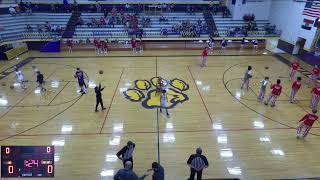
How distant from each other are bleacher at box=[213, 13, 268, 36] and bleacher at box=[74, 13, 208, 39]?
5.60ft

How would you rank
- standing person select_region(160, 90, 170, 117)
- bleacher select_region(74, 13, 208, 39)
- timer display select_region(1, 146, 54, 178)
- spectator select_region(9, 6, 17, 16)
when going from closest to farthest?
timer display select_region(1, 146, 54, 178) → standing person select_region(160, 90, 170, 117) → bleacher select_region(74, 13, 208, 39) → spectator select_region(9, 6, 17, 16)

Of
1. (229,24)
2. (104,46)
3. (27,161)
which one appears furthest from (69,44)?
(27,161)

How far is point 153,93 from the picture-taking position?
1296 centimetres

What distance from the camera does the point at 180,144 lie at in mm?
8758

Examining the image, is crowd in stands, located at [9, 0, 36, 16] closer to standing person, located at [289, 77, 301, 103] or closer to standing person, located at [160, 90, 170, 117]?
standing person, located at [160, 90, 170, 117]

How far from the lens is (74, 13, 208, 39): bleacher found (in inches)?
894

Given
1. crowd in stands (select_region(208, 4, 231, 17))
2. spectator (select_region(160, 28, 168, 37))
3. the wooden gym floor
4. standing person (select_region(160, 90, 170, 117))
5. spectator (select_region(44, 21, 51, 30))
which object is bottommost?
the wooden gym floor

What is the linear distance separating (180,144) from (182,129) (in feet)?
3.44

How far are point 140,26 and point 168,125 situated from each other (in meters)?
16.6

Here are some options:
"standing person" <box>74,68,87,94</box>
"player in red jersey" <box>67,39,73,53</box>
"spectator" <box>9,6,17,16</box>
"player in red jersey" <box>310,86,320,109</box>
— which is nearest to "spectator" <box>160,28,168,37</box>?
"player in red jersey" <box>67,39,73,53</box>

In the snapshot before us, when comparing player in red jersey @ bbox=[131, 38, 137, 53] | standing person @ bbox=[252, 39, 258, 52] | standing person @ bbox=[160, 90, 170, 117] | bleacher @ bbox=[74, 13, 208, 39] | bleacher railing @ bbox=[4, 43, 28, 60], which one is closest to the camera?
standing person @ bbox=[160, 90, 170, 117]

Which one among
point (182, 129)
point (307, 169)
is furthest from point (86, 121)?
point (307, 169)

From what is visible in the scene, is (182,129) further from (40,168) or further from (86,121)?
(40,168)

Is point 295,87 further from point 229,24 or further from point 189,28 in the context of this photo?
point 229,24
